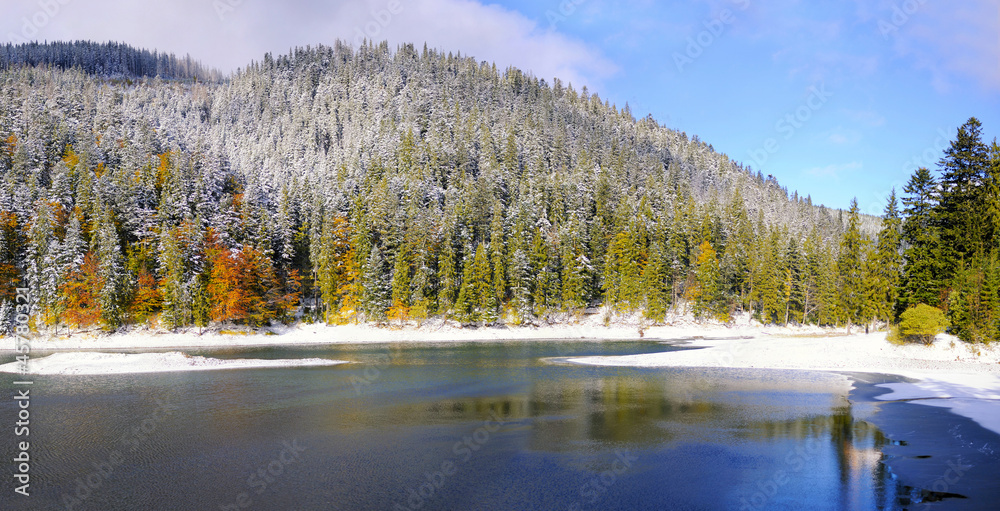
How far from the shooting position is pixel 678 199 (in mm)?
119562

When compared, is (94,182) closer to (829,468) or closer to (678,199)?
(829,468)

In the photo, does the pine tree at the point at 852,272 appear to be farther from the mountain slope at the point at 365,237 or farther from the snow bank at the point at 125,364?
the snow bank at the point at 125,364

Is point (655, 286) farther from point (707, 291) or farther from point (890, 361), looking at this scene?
point (890, 361)

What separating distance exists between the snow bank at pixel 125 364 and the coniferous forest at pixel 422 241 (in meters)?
25.3

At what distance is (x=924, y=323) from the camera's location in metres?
41.7

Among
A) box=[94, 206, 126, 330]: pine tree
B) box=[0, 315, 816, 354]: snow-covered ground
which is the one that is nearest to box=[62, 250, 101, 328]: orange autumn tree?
box=[94, 206, 126, 330]: pine tree

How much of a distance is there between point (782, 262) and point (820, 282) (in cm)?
701

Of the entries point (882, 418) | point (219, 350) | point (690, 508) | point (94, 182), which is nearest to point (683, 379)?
point (882, 418)
